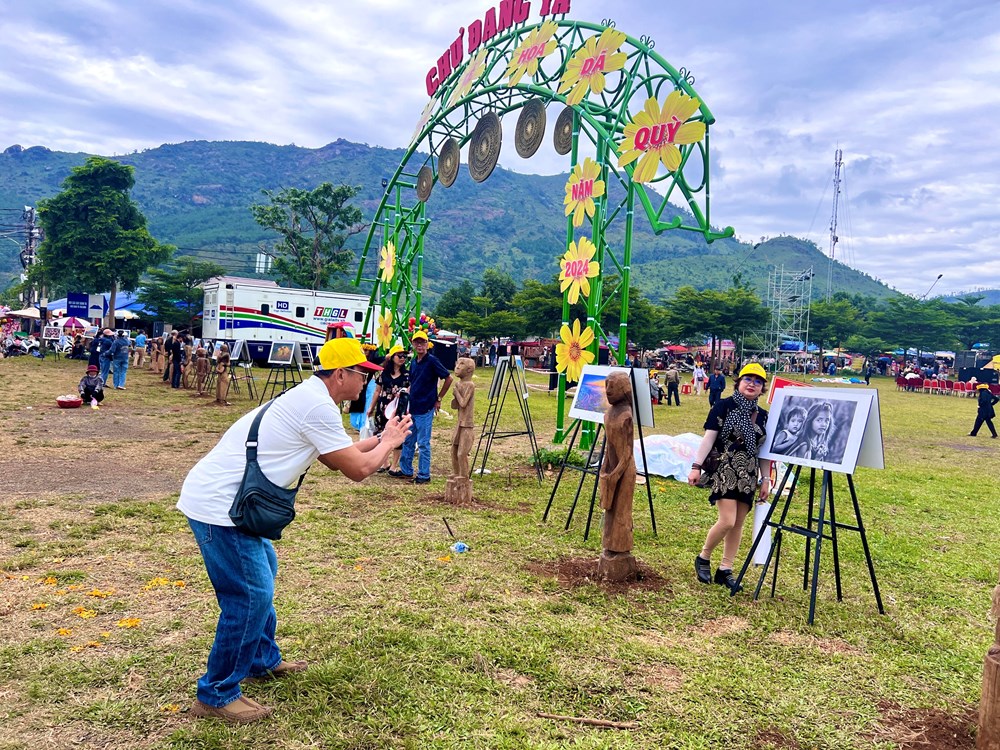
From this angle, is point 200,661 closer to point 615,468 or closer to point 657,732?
point 657,732

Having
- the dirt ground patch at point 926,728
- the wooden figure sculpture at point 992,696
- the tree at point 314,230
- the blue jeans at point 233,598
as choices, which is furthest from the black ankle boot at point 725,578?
the tree at point 314,230

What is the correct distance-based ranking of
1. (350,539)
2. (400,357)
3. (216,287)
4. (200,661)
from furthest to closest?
(216,287) → (400,357) → (350,539) → (200,661)

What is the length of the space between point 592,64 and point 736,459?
24.5 feet

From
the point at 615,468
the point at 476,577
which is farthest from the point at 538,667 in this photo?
the point at 615,468

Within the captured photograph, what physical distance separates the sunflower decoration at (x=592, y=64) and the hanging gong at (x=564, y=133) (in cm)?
64

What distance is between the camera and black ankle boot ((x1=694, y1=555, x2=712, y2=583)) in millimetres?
5121

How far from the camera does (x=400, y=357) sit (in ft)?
29.0

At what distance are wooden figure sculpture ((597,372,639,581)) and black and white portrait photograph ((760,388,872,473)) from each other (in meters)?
1.07

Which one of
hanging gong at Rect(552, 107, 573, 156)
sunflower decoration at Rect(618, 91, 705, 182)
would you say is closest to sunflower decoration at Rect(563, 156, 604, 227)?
sunflower decoration at Rect(618, 91, 705, 182)

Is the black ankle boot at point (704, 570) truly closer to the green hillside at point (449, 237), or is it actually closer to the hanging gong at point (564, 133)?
the hanging gong at point (564, 133)

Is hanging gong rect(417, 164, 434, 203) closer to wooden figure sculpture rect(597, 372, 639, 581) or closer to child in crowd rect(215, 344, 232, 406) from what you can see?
child in crowd rect(215, 344, 232, 406)

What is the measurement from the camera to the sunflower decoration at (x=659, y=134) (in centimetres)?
846

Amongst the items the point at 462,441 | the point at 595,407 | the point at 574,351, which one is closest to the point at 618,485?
the point at 595,407

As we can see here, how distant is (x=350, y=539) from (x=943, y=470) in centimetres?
1066
